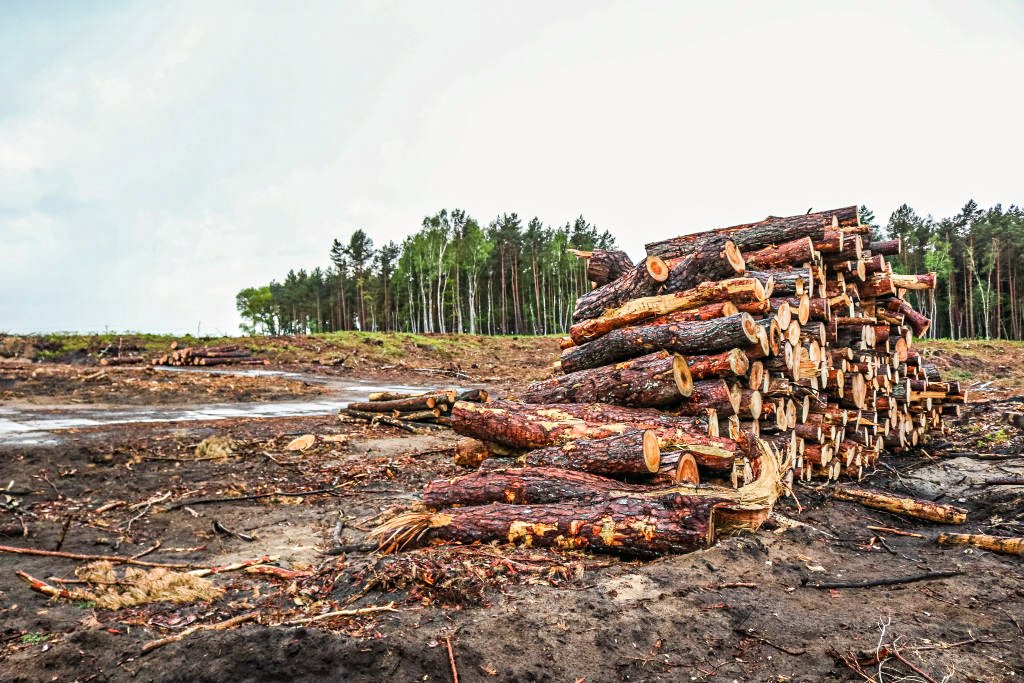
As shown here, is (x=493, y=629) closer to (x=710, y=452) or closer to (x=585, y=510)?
(x=585, y=510)

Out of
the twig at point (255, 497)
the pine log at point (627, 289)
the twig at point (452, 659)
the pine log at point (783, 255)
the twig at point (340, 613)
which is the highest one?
the pine log at point (783, 255)

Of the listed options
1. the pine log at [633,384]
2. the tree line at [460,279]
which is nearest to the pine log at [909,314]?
the pine log at [633,384]

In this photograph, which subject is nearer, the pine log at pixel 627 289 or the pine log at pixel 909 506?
the pine log at pixel 909 506

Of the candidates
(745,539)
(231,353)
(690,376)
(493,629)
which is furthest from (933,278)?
(231,353)

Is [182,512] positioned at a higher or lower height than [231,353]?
lower

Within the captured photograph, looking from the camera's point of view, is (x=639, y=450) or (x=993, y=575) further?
(x=639, y=450)

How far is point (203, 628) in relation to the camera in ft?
10.2

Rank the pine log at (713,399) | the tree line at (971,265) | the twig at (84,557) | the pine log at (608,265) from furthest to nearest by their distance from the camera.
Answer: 1. the tree line at (971,265)
2. the pine log at (608,265)
3. the pine log at (713,399)
4. the twig at (84,557)

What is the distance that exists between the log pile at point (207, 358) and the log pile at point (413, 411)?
45.8 feet

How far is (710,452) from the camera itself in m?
5.04

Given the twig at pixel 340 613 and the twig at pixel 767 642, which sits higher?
the twig at pixel 340 613

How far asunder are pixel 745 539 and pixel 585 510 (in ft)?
4.58

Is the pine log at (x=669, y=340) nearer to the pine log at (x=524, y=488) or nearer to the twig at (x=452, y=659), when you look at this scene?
the pine log at (x=524, y=488)

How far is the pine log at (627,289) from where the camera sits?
23.1ft
